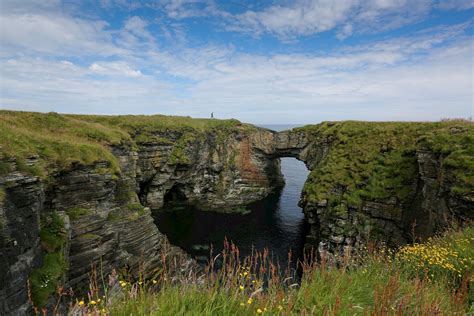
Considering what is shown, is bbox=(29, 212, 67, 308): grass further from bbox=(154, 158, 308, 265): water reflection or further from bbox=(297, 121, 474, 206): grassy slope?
bbox=(297, 121, 474, 206): grassy slope

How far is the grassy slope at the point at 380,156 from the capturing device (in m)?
34.8

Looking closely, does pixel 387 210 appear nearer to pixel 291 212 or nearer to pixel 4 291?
pixel 291 212

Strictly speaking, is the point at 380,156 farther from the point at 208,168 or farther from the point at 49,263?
the point at 49,263

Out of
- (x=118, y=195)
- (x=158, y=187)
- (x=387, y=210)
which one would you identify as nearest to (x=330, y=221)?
(x=387, y=210)

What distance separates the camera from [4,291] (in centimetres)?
1703

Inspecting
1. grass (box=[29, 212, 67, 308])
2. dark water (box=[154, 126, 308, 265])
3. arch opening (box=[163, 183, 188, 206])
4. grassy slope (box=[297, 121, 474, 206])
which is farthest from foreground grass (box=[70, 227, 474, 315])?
arch opening (box=[163, 183, 188, 206])

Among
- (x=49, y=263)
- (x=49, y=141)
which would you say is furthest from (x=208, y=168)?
(x=49, y=263)

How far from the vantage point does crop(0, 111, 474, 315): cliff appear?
65.5 feet

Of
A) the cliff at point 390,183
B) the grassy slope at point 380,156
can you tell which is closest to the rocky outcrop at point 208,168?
the cliff at point 390,183

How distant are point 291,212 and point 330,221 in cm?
2568

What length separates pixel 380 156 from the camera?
47188 mm

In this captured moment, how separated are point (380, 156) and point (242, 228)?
1136 inches

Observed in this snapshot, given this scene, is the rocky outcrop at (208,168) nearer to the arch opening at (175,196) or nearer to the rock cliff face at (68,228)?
the arch opening at (175,196)

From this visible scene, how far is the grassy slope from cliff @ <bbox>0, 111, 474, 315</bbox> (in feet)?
0.58
